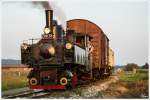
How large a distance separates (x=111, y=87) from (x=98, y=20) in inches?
41.3

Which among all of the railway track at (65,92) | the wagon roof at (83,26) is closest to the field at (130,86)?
the railway track at (65,92)

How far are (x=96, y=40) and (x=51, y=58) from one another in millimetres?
1008

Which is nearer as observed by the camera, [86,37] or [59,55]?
[59,55]

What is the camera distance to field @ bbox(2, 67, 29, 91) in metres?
8.06

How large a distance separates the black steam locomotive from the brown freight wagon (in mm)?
244

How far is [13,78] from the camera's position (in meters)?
8.12

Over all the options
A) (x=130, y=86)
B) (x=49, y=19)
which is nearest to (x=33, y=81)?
(x=49, y=19)

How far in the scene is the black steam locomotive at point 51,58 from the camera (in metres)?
7.91

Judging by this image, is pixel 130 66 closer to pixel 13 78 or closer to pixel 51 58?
pixel 51 58

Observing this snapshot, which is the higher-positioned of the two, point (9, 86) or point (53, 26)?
point (53, 26)

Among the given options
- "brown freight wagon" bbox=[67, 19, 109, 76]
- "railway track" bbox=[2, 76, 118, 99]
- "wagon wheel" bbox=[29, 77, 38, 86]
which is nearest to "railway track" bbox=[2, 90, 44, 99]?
"railway track" bbox=[2, 76, 118, 99]

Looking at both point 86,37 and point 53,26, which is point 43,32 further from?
point 86,37

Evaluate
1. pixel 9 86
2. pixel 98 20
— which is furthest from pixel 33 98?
pixel 98 20

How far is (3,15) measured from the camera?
8.09 meters
